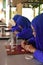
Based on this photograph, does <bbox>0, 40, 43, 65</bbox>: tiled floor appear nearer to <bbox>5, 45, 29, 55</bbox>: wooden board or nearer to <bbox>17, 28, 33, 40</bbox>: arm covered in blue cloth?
<bbox>5, 45, 29, 55</bbox>: wooden board

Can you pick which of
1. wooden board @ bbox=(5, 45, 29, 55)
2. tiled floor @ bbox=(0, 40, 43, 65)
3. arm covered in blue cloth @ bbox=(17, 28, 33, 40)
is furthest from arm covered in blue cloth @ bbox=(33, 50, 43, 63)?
arm covered in blue cloth @ bbox=(17, 28, 33, 40)

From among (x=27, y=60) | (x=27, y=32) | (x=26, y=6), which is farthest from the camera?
(x=26, y=6)

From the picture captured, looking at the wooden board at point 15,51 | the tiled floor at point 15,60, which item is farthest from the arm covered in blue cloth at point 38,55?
the wooden board at point 15,51

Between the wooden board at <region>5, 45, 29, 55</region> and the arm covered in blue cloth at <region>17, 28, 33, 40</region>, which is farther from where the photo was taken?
the arm covered in blue cloth at <region>17, 28, 33, 40</region>

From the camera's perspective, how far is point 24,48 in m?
2.02

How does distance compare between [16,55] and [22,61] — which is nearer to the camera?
[22,61]

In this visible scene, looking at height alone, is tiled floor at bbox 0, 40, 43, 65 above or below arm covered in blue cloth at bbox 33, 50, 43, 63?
below

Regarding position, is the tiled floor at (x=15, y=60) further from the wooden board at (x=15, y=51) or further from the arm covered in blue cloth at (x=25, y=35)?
the arm covered in blue cloth at (x=25, y=35)

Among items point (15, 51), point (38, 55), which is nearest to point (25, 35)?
point (15, 51)

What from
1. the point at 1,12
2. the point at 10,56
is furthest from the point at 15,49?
the point at 1,12

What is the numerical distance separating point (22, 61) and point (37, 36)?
11.7 inches

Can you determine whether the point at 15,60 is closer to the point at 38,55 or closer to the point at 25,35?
the point at 38,55

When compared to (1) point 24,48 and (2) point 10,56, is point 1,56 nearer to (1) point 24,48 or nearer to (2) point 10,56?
(2) point 10,56

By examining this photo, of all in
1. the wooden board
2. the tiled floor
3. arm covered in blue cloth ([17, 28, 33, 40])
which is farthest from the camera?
arm covered in blue cloth ([17, 28, 33, 40])
